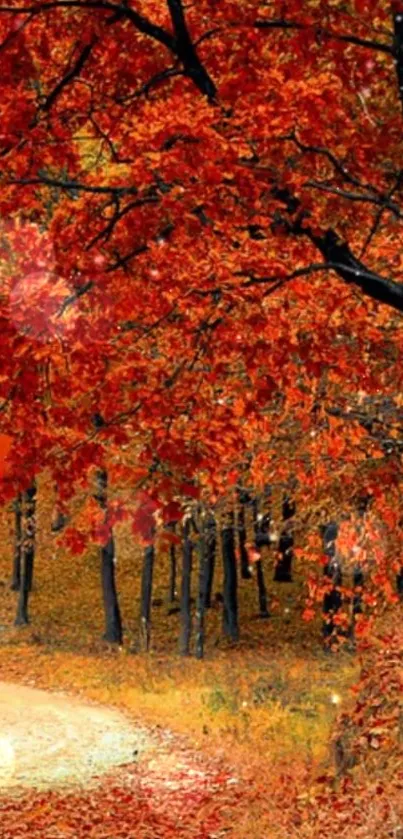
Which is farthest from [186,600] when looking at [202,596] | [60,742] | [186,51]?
[186,51]

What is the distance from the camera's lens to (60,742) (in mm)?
17125

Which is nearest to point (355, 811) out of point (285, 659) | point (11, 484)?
point (11, 484)

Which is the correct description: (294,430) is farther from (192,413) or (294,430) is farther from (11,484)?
(11,484)

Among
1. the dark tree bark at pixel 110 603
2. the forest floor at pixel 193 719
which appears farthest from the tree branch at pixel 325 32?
the dark tree bark at pixel 110 603

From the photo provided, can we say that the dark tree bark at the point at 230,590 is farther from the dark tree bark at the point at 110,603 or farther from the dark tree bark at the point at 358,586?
the dark tree bark at the point at 358,586

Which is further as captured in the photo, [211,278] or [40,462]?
[40,462]

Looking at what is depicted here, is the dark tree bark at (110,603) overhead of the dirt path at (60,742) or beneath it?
overhead

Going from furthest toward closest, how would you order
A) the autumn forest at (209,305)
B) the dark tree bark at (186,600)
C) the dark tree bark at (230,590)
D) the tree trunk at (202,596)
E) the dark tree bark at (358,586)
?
the dark tree bark at (230,590) → the dark tree bark at (186,600) → the tree trunk at (202,596) → the dark tree bark at (358,586) → the autumn forest at (209,305)

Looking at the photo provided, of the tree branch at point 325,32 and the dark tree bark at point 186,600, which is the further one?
the dark tree bark at point 186,600

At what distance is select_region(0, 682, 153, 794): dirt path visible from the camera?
15055 millimetres

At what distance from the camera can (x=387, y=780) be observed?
1075 centimetres

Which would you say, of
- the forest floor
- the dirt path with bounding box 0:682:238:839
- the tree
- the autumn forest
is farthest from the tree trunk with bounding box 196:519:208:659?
the tree

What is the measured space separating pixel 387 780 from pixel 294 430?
493 centimetres

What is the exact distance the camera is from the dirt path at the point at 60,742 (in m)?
15.1
